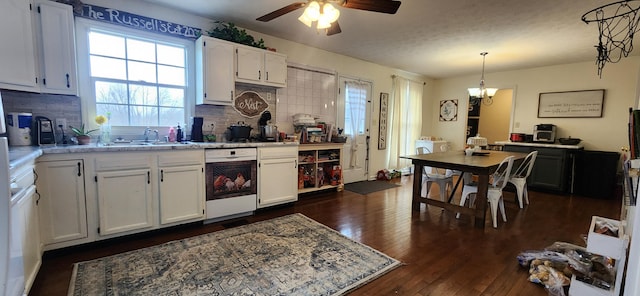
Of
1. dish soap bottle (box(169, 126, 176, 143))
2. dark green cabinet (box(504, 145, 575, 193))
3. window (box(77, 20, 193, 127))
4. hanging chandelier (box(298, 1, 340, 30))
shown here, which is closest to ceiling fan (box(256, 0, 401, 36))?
hanging chandelier (box(298, 1, 340, 30))

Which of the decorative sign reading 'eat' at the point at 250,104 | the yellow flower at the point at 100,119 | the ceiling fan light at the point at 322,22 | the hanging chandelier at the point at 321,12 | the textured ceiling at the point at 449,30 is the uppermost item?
the textured ceiling at the point at 449,30

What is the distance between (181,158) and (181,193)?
1.18ft

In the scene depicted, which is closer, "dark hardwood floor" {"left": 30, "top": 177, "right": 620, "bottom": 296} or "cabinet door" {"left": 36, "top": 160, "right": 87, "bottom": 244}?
"dark hardwood floor" {"left": 30, "top": 177, "right": 620, "bottom": 296}

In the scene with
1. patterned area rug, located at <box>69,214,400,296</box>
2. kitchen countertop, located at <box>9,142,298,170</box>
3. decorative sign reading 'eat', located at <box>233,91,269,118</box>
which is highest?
decorative sign reading 'eat', located at <box>233,91,269,118</box>

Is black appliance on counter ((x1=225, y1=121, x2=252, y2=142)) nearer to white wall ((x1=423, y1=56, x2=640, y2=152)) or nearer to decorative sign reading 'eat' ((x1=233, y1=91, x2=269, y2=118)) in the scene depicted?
decorative sign reading 'eat' ((x1=233, y1=91, x2=269, y2=118))

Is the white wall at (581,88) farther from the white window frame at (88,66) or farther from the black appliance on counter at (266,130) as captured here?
the white window frame at (88,66)

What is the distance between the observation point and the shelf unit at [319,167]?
4230mm

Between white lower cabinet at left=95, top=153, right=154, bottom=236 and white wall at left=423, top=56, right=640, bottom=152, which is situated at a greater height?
white wall at left=423, top=56, right=640, bottom=152

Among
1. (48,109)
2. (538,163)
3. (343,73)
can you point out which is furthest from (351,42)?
(538,163)

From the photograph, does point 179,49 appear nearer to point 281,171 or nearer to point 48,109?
point 48,109

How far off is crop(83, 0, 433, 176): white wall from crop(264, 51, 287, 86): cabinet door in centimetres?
44

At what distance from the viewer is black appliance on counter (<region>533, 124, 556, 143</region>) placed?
5.02 metres

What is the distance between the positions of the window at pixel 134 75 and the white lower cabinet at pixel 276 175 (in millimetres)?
1110

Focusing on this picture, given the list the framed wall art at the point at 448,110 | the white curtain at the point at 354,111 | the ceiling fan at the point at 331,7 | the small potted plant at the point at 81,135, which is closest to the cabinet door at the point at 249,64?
the ceiling fan at the point at 331,7
